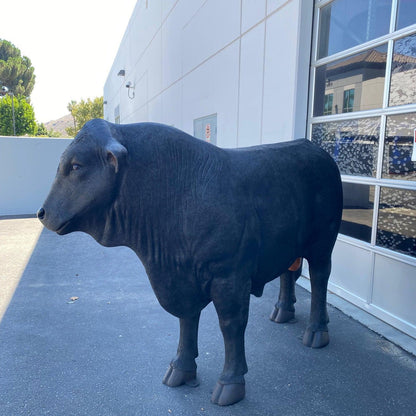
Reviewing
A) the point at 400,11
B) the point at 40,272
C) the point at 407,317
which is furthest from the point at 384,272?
the point at 40,272

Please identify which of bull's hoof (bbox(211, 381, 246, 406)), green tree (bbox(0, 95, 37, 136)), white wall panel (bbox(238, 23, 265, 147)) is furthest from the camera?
green tree (bbox(0, 95, 37, 136))

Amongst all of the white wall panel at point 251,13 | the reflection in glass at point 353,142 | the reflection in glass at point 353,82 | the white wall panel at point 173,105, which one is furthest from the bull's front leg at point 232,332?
the white wall panel at point 173,105

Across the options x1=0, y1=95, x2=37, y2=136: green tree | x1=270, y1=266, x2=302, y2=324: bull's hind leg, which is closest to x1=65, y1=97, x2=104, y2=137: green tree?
x1=0, y1=95, x2=37, y2=136: green tree

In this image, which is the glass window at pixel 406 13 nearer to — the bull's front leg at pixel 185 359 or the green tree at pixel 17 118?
the bull's front leg at pixel 185 359

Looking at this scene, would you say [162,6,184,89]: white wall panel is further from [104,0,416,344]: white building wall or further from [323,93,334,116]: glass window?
[323,93,334,116]: glass window

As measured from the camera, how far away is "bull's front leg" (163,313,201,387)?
2.36 meters

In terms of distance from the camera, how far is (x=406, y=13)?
10.4 feet

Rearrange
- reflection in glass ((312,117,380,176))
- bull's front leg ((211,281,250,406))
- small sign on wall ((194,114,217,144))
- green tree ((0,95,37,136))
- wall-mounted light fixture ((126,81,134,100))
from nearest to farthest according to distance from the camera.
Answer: bull's front leg ((211,281,250,406)) < reflection in glass ((312,117,380,176)) < small sign on wall ((194,114,217,144)) < wall-mounted light fixture ((126,81,134,100)) < green tree ((0,95,37,136))

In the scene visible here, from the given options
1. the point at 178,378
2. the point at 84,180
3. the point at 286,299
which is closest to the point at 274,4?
the point at 286,299

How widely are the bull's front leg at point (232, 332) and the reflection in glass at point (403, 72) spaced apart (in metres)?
2.35

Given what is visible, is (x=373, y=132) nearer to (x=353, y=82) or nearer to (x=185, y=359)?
(x=353, y=82)

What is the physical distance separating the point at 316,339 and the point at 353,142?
2.14 metres

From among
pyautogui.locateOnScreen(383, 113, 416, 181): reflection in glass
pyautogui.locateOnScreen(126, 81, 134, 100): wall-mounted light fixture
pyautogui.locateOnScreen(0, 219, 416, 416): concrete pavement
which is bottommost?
pyautogui.locateOnScreen(0, 219, 416, 416): concrete pavement

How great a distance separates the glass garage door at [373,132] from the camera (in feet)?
10.5
